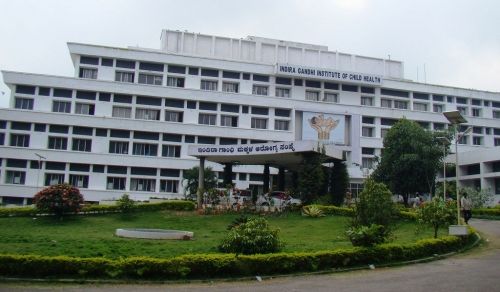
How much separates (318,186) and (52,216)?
14.7 meters

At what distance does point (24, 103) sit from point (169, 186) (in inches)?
645

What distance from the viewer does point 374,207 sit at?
15.7 m

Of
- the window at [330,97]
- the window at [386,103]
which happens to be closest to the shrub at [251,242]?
the window at [330,97]

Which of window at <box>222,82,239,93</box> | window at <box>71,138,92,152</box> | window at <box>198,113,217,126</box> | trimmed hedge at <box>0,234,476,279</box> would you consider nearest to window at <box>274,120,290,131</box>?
window at <box>222,82,239,93</box>

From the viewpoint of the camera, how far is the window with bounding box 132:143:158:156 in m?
49.6

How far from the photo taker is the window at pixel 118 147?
49.2 metres

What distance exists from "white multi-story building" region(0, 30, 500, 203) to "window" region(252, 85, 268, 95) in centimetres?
11

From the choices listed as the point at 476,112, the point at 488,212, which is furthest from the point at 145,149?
the point at 476,112

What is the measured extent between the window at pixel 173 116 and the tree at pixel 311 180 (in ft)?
84.3

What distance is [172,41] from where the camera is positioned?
184 feet

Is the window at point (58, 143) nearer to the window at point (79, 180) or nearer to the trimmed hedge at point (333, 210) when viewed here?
the window at point (79, 180)

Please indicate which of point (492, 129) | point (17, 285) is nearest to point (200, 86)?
point (492, 129)

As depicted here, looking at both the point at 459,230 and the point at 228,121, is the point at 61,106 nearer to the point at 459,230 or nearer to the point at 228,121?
the point at 228,121

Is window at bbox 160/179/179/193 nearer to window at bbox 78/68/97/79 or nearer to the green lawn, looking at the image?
window at bbox 78/68/97/79
